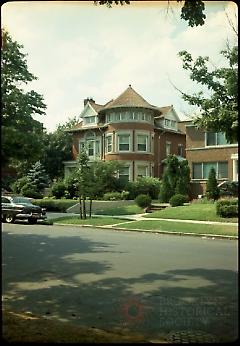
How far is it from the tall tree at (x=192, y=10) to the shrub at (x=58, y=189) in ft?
61.2

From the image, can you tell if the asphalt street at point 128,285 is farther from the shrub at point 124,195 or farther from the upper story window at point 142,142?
the upper story window at point 142,142

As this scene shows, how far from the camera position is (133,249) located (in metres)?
12.8

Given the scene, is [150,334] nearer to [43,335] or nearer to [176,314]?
[176,314]

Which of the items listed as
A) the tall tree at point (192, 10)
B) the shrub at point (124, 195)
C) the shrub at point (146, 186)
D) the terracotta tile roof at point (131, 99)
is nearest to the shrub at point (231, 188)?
the terracotta tile roof at point (131, 99)

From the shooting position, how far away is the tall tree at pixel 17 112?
13.8 feet

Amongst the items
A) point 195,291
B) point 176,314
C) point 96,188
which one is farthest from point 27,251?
point 96,188

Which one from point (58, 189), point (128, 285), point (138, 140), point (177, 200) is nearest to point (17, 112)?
point (128, 285)

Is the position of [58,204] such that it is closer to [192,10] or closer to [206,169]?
[206,169]

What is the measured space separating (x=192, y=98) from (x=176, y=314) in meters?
4.00

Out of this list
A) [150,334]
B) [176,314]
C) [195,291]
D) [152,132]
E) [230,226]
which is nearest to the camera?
[150,334]

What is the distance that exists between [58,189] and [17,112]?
63.2ft

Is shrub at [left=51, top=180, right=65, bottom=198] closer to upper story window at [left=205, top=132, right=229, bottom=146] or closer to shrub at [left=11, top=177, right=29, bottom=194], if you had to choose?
upper story window at [left=205, top=132, right=229, bottom=146]

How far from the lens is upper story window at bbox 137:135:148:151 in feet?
114

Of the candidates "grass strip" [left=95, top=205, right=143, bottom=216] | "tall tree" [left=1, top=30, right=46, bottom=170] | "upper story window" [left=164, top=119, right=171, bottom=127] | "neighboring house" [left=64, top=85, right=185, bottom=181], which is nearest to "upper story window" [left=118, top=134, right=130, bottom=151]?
"neighboring house" [left=64, top=85, right=185, bottom=181]
